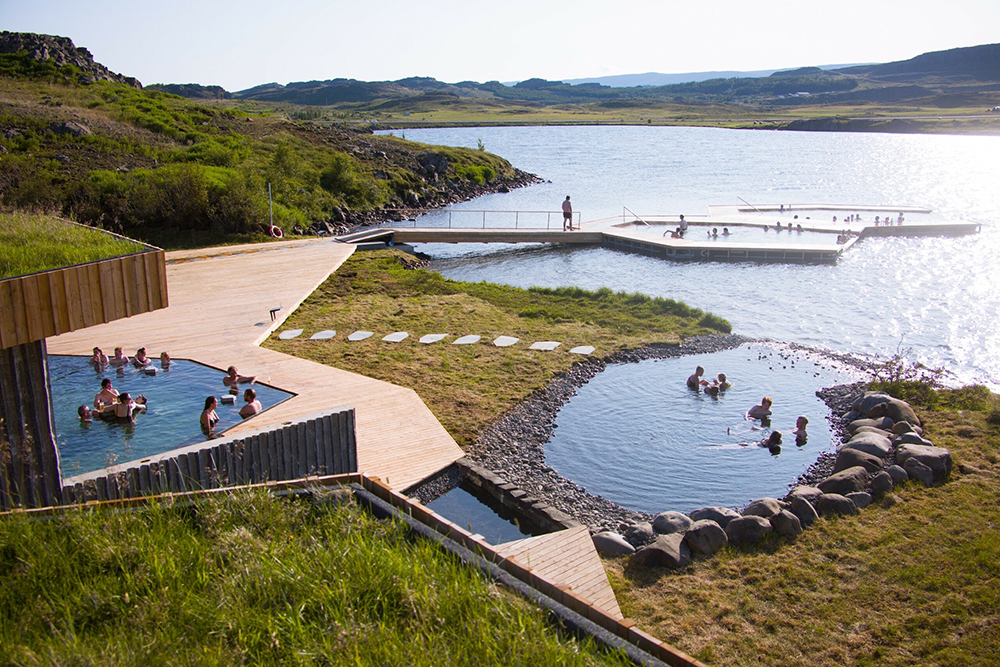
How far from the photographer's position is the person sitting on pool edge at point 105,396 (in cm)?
1005

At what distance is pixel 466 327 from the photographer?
56.7 feet

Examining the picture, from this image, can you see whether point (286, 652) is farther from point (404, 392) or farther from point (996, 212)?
point (996, 212)

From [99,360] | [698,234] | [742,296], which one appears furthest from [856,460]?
[698,234]

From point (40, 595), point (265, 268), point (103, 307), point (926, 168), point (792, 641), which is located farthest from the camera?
point (926, 168)

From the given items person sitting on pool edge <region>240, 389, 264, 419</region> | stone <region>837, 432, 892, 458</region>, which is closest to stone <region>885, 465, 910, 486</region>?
stone <region>837, 432, 892, 458</region>

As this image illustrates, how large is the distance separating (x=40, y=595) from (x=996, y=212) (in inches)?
1806

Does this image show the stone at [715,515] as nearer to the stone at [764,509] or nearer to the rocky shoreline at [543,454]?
the stone at [764,509]

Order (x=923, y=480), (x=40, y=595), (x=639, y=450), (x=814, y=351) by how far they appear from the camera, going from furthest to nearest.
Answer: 1. (x=814, y=351)
2. (x=639, y=450)
3. (x=923, y=480)
4. (x=40, y=595)

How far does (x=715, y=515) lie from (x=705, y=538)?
2.44 ft

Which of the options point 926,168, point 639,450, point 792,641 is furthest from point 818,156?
point 792,641

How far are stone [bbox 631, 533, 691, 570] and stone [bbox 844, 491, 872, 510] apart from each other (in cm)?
260

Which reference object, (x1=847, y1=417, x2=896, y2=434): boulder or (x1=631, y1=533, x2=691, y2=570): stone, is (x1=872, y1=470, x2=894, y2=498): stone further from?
(x1=631, y1=533, x2=691, y2=570): stone

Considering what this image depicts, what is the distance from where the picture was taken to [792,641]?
6.54 metres

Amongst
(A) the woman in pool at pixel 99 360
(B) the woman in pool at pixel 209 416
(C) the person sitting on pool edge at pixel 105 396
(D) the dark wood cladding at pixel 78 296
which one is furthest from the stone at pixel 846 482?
(A) the woman in pool at pixel 99 360
